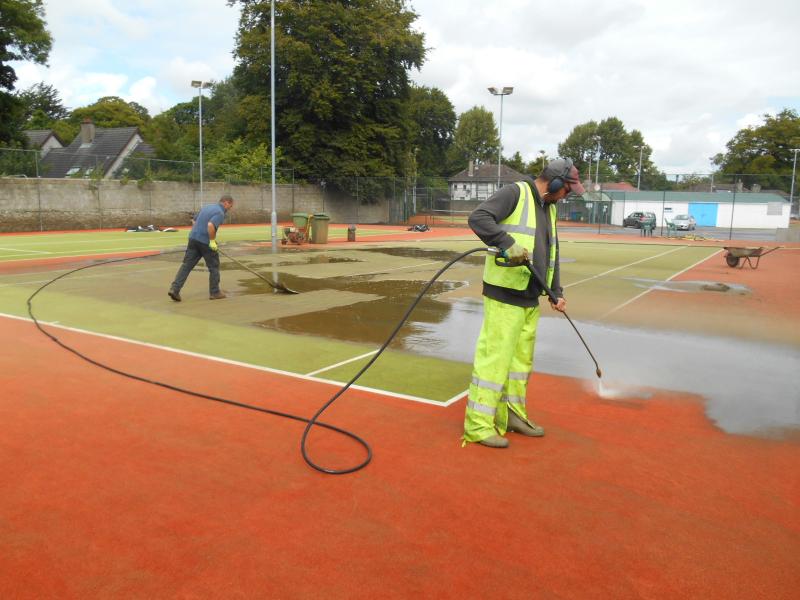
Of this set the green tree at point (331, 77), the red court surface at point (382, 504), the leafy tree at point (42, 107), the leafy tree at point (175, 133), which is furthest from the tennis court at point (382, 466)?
the leafy tree at point (42, 107)

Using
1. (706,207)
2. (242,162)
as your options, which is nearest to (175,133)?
(242,162)

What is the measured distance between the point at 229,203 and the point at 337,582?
8.92m

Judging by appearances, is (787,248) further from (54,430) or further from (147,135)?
(147,135)

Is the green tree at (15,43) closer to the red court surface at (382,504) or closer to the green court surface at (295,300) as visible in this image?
the green court surface at (295,300)

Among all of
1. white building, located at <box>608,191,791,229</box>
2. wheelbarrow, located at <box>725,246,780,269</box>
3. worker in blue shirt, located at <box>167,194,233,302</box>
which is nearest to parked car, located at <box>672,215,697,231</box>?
white building, located at <box>608,191,791,229</box>

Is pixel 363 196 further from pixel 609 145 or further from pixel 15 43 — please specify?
pixel 609 145

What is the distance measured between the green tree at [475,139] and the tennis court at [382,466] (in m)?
106

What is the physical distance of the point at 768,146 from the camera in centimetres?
8756

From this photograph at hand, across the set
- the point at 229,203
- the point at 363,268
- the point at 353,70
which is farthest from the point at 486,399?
the point at 353,70

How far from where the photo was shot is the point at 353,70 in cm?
4209

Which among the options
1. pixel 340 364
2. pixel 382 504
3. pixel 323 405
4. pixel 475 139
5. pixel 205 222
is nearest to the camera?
pixel 382 504

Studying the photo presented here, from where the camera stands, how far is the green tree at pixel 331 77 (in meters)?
41.2

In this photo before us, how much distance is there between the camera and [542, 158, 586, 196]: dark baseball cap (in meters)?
4.68

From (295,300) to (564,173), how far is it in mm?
7262
